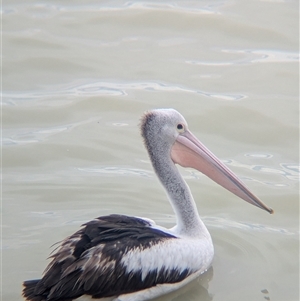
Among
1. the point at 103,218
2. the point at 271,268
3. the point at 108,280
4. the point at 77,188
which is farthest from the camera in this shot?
the point at 77,188

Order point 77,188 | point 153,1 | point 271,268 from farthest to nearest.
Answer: point 153,1 → point 77,188 → point 271,268

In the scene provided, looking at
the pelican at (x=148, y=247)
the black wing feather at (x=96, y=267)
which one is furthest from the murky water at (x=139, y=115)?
the black wing feather at (x=96, y=267)

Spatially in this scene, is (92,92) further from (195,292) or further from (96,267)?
(96,267)

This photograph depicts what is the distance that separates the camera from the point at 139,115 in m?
7.63

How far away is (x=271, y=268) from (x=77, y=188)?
1.86 metres

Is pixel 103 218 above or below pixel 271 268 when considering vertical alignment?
above

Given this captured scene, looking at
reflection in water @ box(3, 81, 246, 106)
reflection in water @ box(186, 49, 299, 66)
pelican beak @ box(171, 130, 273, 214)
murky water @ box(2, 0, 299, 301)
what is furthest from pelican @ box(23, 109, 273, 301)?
reflection in water @ box(186, 49, 299, 66)

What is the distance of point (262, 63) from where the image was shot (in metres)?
8.52

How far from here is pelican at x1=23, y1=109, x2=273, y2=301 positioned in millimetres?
4582

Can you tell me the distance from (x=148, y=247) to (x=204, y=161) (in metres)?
0.96

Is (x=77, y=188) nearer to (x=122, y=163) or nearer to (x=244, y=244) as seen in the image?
(x=122, y=163)

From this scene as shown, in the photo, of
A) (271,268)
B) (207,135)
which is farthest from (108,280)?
(207,135)

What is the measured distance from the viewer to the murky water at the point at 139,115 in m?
5.58

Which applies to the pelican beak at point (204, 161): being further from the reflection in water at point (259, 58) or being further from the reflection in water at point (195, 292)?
the reflection in water at point (259, 58)
